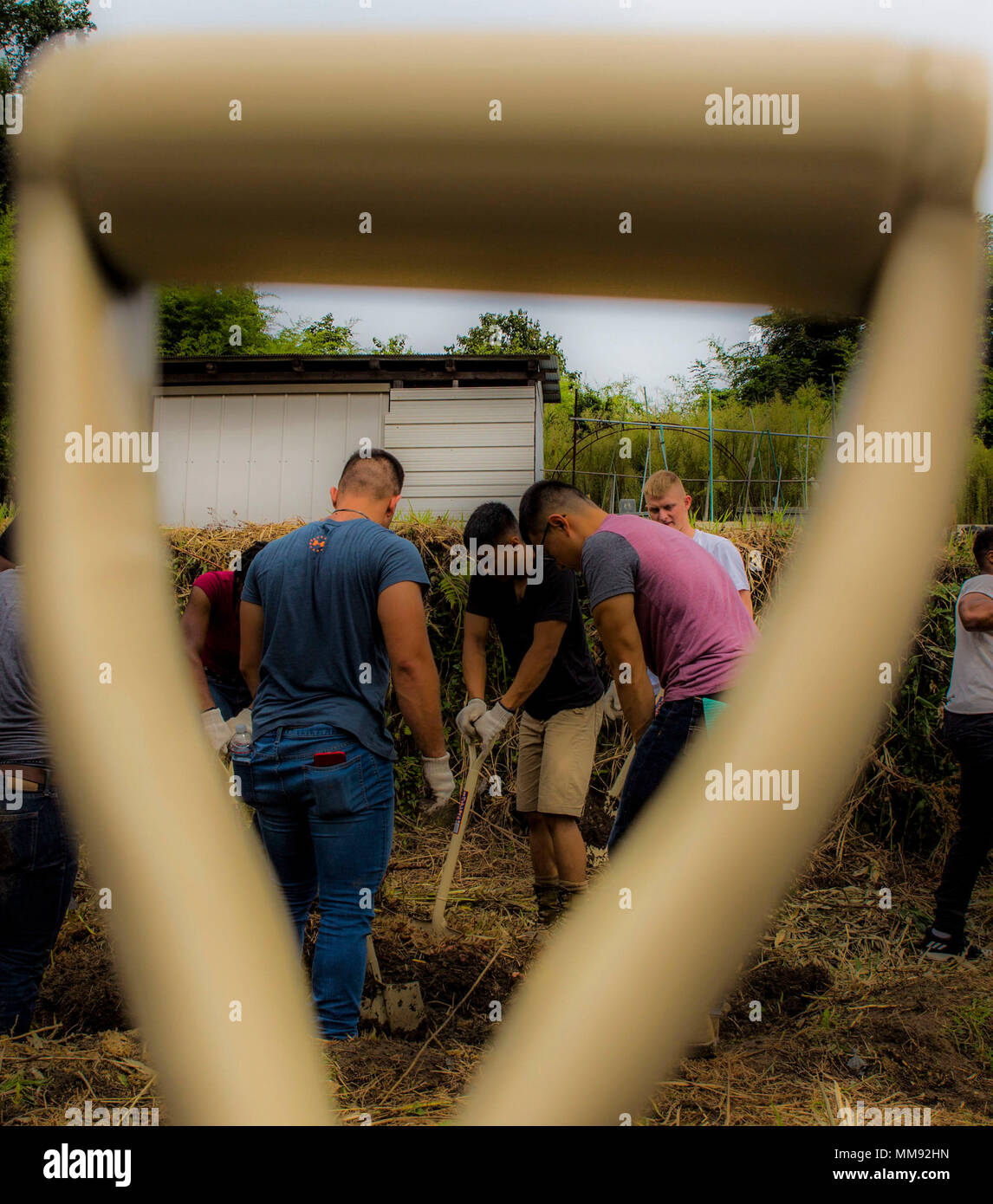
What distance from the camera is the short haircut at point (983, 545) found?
340 cm

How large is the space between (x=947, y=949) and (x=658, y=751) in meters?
1.80

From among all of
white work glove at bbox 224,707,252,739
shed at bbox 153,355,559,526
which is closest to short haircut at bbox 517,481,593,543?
white work glove at bbox 224,707,252,739

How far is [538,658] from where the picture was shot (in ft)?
11.9

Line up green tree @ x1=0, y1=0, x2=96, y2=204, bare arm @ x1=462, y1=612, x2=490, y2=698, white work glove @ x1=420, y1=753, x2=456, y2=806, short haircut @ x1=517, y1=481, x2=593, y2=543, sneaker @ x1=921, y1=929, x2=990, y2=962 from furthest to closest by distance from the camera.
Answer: green tree @ x1=0, y1=0, x2=96, y2=204 < bare arm @ x1=462, y1=612, x2=490, y2=698 < sneaker @ x1=921, y1=929, x2=990, y2=962 < short haircut @ x1=517, y1=481, x2=593, y2=543 < white work glove @ x1=420, y1=753, x2=456, y2=806

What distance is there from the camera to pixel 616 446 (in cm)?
1049

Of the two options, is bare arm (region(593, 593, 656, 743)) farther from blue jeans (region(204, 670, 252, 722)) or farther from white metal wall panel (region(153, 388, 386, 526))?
white metal wall panel (region(153, 388, 386, 526))

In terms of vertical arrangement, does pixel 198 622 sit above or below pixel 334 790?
above

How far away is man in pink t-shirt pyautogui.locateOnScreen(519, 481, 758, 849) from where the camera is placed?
8.30ft

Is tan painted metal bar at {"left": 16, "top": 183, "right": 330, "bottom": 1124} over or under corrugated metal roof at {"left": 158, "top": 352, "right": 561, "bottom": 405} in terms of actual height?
under

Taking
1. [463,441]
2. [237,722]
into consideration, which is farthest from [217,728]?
[463,441]

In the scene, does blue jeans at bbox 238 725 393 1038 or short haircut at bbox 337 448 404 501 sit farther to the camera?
short haircut at bbox 337 448 404 501

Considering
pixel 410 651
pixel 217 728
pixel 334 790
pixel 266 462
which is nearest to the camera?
pixel 334 790

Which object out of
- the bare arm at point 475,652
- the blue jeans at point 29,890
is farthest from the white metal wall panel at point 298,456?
the blue jeans at point 29,890

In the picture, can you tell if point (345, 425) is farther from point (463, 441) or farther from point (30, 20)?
point (30, 20)
